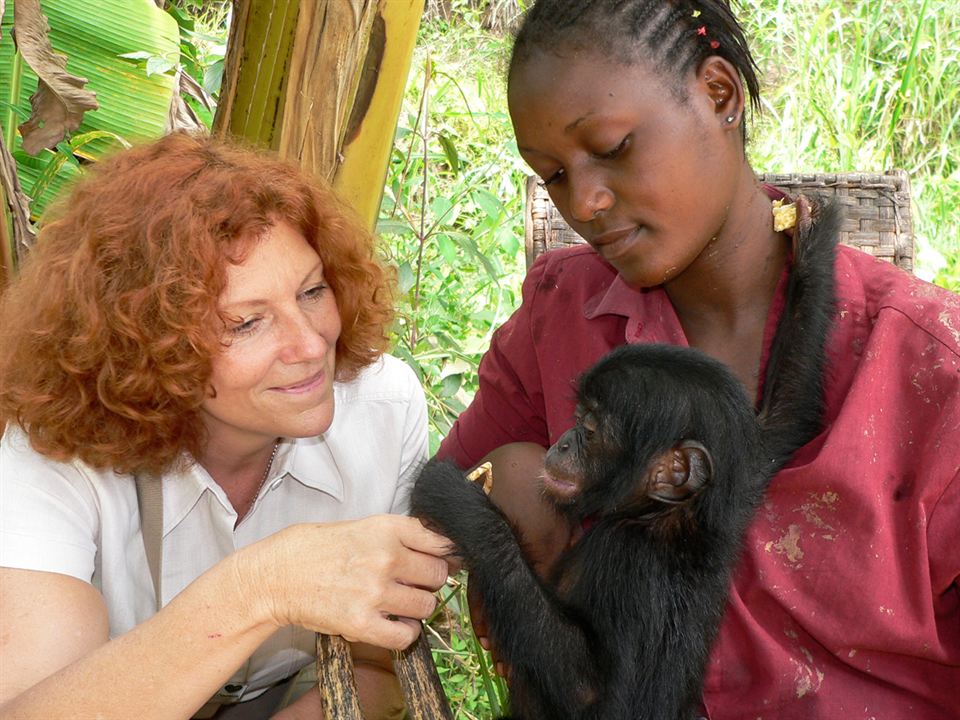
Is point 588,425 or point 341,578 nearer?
point 341,578

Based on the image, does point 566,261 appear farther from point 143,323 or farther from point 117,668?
point 117,668

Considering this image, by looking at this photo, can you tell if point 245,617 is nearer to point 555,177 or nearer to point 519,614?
point 519,614

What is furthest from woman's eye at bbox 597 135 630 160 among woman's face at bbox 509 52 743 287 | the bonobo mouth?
the bonobo mouth

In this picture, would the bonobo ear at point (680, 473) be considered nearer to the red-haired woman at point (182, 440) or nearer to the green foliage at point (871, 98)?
the red-haired woman at point (182, 440)

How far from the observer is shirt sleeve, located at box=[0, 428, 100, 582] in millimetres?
1999

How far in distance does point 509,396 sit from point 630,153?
76 cm

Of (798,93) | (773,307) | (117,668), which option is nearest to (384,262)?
(773,307)

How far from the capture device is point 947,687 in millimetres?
1902

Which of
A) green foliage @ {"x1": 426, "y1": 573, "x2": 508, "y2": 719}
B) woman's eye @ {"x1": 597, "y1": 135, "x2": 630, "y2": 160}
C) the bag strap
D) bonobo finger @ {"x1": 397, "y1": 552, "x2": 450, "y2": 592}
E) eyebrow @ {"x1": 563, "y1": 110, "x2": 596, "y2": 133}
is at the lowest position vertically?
green foliage @ {"x1": 426, "y1": 573, "x2": 508, "y2": 719}

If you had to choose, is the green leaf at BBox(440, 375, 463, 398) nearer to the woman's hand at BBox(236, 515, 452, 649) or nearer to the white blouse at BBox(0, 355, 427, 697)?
the white blouse at BBox(0, 355, 427, 697)

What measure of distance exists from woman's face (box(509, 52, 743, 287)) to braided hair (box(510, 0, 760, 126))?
0.02m

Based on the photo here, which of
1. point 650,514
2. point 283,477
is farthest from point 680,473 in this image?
point 283,477

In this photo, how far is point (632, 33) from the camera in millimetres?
1881

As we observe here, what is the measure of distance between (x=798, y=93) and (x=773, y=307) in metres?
3.71
